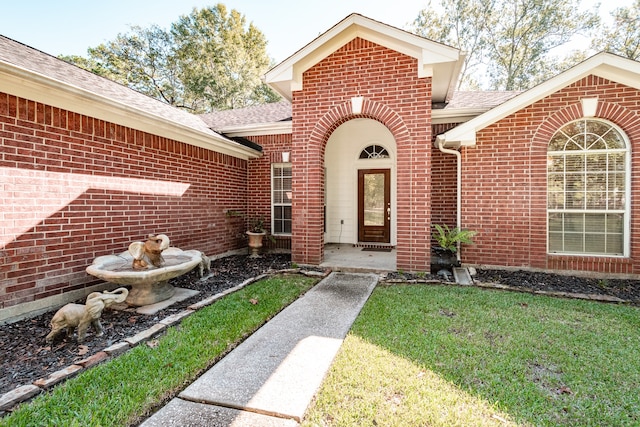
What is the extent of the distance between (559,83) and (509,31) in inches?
728

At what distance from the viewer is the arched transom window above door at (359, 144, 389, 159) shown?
30.5 feet

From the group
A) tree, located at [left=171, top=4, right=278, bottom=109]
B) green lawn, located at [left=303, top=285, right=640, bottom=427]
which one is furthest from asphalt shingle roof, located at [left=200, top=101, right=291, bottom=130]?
tree, located at [left=171, top=4, right=278, bottom=109]

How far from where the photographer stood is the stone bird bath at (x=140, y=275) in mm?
3861

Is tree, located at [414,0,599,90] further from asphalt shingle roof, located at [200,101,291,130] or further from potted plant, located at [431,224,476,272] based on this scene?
potted plant, located at [431,224,476,272]

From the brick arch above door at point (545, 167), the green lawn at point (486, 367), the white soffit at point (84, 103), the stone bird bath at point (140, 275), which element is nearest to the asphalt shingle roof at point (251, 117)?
the white soffit at point (84, 103)

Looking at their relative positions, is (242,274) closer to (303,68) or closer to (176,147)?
(176,147)

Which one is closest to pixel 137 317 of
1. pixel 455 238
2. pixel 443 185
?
pixel 455 238

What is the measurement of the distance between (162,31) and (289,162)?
847 inches

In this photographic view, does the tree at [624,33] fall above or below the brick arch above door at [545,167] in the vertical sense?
above

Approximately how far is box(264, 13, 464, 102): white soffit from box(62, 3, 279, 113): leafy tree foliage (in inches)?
713

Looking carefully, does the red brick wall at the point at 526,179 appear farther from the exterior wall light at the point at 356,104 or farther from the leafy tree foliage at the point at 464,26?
the leafy tree foliage at the point at 464,26

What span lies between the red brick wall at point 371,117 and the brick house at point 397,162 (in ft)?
0.09

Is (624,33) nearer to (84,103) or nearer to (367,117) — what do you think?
(367,117)

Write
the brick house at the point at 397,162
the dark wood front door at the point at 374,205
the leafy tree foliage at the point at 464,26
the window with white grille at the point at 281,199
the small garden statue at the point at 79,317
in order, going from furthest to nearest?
1. the leafy tree foliage at the point at 464,26
2. the dark wood front door at the point at 374,205
3. the window with white grille at the point at 281,199
4. the brick house at the point at 397,162
5. the small garden statue at the point at 79,317
